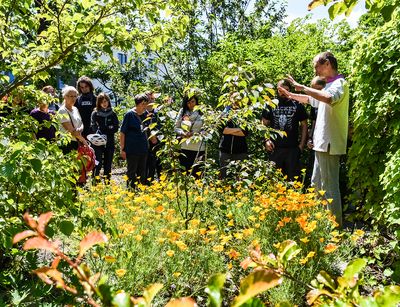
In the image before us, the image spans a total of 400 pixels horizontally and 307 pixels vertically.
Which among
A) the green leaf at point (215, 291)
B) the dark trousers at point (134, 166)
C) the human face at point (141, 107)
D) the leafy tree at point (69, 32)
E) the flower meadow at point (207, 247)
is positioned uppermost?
the leafy tree at point (69, 32)

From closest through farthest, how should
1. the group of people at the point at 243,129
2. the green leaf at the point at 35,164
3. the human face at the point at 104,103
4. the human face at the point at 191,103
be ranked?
the green leaf at the point at 35,164 → the group of people at the point at 243,129 → the human face at the point at 191,103 → the human face at the point at 104,103

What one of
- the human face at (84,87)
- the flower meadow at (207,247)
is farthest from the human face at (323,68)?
the human face at (84,87)

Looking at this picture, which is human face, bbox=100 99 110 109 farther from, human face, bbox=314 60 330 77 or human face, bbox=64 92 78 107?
human face, bbox=314 60 330 77

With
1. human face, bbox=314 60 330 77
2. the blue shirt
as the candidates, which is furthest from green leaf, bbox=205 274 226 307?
the blue shirt

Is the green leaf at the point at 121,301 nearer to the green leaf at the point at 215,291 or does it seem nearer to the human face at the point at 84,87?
the green leaf at the point at 215,291

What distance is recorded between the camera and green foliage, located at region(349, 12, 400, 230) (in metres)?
3.53

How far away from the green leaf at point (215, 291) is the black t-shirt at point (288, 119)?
489 cm

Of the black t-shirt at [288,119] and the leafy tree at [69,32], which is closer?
the leafy tree at [69,32]

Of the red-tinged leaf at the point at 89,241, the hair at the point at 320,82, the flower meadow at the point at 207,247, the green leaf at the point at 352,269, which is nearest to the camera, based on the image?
the red-tinged leaf at the point at 89,241

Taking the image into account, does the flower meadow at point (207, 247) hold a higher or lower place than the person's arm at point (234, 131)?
lower

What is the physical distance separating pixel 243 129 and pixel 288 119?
1.46 meters

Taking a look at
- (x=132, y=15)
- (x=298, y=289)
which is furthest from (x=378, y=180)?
(x=132, y=15)

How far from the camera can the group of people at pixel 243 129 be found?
4215 mm

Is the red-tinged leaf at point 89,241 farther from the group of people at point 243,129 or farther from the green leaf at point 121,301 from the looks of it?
the group of people at point 243,129
